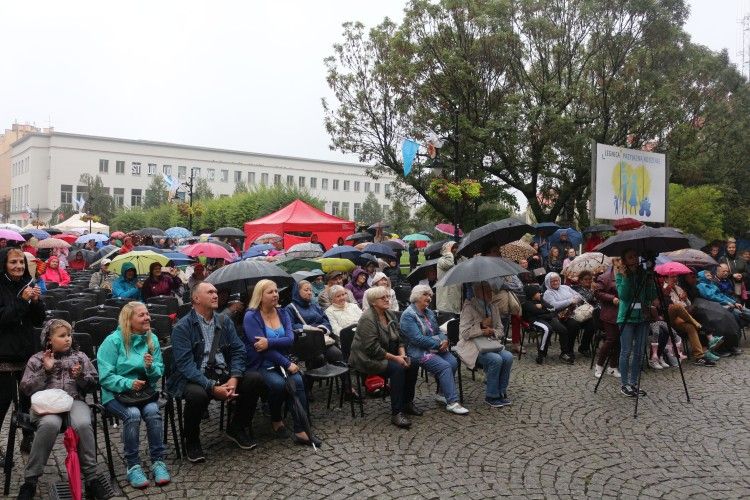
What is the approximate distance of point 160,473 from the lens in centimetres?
480

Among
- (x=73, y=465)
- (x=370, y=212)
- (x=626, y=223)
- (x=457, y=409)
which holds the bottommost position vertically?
(x=457, y=409)

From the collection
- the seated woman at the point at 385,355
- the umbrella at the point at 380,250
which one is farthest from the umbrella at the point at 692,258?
the seated woman at the point at 385,355

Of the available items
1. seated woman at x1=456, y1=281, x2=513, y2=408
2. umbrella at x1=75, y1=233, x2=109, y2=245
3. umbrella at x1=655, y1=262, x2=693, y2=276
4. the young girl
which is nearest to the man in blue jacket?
the young girl

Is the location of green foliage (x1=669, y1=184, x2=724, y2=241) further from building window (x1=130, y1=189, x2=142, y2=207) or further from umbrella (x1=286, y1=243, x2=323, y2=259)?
building window (x1=130, y1=189, x2=142, y2=207)

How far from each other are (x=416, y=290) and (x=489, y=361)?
1182 mm

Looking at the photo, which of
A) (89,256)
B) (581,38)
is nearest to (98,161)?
(89,256)

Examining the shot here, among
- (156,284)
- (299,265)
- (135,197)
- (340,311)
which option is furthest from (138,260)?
(135,197)

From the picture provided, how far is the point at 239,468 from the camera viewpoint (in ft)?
16.8

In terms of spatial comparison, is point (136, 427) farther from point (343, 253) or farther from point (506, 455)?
point (343, 253)

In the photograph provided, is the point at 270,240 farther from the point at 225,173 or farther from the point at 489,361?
the point at 225,173

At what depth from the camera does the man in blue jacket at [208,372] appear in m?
5.28

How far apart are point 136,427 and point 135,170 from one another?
301 feet

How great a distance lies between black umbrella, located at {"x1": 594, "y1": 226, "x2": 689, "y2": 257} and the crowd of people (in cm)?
12

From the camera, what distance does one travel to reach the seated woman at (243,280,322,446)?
18.9 feet
